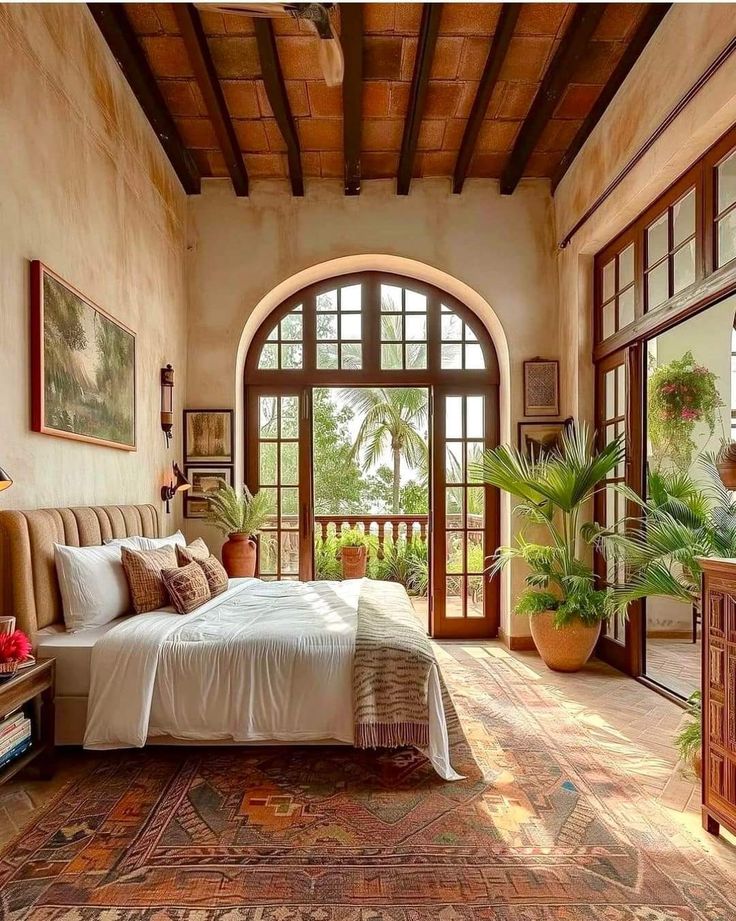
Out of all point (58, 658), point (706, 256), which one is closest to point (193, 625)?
point (58, 658)

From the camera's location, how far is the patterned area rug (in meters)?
1.93

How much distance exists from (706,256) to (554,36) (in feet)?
5.22

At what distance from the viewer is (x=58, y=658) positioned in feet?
9.11

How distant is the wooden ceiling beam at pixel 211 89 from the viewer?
354 centimetres

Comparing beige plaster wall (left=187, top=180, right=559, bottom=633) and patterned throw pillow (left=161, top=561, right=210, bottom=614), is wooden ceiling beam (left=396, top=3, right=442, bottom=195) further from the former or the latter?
patterned throw pillow (left=161, top=561, right=210, bottom=614)

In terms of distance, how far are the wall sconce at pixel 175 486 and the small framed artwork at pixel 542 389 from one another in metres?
2.74

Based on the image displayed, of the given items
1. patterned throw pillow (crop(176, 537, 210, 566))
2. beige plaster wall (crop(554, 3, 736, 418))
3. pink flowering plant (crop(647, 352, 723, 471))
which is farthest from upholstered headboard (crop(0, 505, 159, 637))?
pink flowering plant (crop(647, 352, 723, 471))

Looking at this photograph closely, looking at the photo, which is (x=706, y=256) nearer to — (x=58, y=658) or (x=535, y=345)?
(x=535, y=345)

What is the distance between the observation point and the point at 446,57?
3979 mm

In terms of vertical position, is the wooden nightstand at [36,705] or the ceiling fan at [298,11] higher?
the ceiling fan at [298,11]

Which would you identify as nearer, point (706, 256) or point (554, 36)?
point (706, 256)

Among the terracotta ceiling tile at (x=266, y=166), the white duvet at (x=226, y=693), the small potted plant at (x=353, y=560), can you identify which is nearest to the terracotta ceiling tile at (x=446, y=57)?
the terracotta ceiling tile at (x=266, y=166)

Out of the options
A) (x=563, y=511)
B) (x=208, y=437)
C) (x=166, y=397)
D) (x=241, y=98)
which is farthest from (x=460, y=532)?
(x=241, y=98)

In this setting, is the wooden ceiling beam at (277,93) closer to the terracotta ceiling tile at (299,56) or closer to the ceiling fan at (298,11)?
the terracotta ceiling tile at (299,56)
